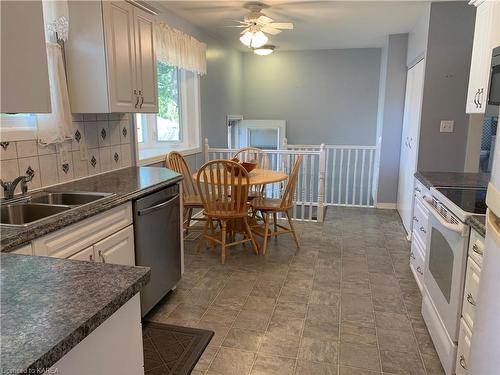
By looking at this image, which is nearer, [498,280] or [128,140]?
[498,280]

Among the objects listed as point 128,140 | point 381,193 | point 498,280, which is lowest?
point 381,193

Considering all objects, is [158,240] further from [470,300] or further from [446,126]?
[446,126]

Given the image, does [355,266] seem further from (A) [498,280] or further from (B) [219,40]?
(B) [219,40]

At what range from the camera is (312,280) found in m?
3.04

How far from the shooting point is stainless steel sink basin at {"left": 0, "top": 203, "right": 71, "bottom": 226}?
5.96ft

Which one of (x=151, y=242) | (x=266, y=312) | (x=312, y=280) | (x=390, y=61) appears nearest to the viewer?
(x=151, y=242)

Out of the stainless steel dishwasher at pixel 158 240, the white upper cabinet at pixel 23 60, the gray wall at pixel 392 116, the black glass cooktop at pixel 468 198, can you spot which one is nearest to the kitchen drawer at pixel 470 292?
the black glass cooktop at pixel 468 198

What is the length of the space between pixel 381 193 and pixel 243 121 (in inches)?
112

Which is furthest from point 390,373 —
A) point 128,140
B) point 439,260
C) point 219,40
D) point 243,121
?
point 243,121

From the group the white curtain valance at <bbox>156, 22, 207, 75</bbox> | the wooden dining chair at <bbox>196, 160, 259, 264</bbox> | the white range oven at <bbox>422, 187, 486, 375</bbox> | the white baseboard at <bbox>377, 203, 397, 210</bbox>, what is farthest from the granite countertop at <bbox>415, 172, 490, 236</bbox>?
the white curtain valance at <bbox>156, 22, 207, 75</bbox>

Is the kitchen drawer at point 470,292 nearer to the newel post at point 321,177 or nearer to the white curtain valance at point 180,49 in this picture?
the newel post at point 321,177

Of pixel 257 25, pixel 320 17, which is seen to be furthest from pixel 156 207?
pixel 320 17

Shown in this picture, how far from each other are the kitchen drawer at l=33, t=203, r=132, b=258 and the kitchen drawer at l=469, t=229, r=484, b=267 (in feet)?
5.88

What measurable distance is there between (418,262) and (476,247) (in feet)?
4.08
